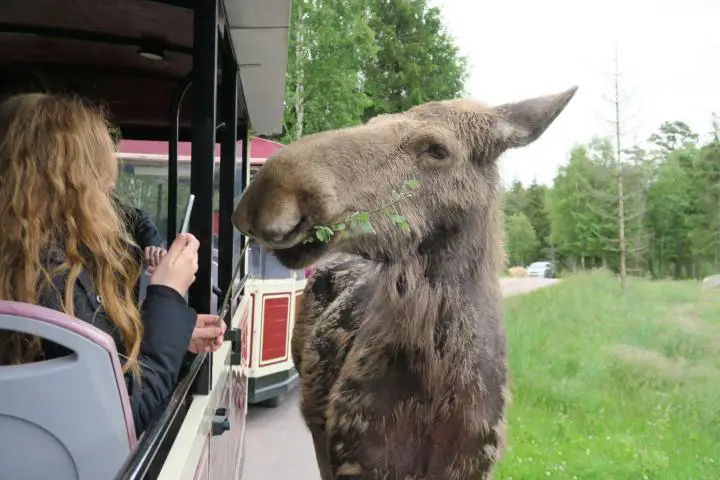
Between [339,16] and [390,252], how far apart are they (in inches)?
276

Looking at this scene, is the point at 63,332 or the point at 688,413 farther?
the point at 688,413

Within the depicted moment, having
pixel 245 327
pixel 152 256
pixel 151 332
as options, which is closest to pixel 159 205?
pixel 245 327

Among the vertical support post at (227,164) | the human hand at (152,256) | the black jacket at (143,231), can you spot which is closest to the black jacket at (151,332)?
the human hand at (152,256)

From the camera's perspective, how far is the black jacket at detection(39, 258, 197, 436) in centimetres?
137

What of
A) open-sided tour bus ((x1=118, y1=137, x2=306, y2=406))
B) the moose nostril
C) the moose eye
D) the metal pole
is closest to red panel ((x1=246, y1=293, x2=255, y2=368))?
open-sided tour bus ((x1=118, y1=137, x2=306, y2=406))

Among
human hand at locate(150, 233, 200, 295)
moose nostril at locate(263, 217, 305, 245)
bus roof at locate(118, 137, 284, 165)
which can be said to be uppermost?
bus roof at locate(118, 137, 284, 165)

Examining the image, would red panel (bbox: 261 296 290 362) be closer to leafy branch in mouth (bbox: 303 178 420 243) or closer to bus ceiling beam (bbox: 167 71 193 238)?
bus ceiling beam (bbox: 167 71 193 238)

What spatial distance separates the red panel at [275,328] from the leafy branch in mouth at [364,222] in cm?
454

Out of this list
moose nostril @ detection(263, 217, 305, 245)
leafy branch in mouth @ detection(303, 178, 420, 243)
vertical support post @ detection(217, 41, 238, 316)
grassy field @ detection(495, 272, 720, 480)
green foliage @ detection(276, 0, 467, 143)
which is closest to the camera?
A: moose nostril @ detection(263, 217, 305, 245)

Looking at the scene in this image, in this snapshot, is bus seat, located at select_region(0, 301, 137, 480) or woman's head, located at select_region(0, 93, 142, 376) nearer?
bus seat, located at select_region(0, 301, 137, 480)

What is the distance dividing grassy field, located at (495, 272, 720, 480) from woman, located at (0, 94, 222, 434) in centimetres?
413

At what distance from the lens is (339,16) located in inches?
343

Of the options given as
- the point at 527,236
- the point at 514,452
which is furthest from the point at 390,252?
the point at 527,236

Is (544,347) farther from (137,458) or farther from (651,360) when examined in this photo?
(137,458)
